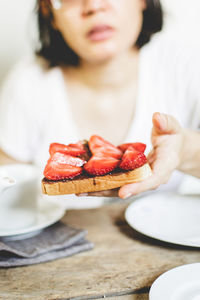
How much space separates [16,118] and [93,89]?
1.19 feet

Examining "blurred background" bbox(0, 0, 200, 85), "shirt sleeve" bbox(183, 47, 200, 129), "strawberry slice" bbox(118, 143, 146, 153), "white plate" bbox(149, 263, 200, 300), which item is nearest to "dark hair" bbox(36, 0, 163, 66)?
"blurred background" bbox(0, 0, 200, 85)

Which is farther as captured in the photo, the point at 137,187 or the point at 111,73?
the point at 111,73

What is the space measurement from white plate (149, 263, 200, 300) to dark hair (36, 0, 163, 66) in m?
1.13

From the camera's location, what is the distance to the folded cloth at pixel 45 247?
737mm

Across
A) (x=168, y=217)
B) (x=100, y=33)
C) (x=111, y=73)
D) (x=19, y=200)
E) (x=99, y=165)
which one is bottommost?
(x=168, y=217)

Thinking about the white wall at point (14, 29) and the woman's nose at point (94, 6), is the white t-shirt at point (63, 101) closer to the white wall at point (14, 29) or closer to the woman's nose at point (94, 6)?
the white wall at point (14, 29)

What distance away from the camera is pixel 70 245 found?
0.81 m

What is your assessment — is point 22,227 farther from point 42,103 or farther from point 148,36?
point 148,36

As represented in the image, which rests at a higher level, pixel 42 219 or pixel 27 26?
pixel 27 26

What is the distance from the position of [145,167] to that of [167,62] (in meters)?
0.81

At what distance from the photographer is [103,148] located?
0.79 meters

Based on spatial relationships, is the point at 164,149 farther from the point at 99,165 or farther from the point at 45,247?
the point at 45,247

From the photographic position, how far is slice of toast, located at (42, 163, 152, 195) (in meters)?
0.74

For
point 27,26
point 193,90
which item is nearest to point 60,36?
point 27,26
